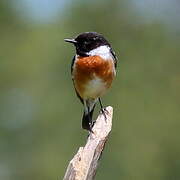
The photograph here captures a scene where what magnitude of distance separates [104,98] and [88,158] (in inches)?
409

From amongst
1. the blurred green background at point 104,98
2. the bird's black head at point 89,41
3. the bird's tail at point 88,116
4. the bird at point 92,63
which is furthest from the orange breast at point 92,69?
the blurred green background at point 104,98

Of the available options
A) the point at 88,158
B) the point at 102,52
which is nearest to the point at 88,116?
the point at 102,52

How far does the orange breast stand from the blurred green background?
277 inches

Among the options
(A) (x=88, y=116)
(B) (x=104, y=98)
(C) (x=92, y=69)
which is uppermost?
(B) (x=104, y=98)

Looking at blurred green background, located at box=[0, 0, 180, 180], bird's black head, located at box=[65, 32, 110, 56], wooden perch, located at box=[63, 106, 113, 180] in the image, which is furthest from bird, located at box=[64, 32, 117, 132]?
blurred green background, located at box=[0, 0, 180, 180]

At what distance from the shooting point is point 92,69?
28.1ft

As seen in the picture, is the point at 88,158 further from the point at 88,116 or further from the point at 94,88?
the point at 88,116

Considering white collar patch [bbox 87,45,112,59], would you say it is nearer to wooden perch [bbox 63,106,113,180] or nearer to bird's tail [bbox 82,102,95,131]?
bird's tail [bbox 82,102,95,131]
